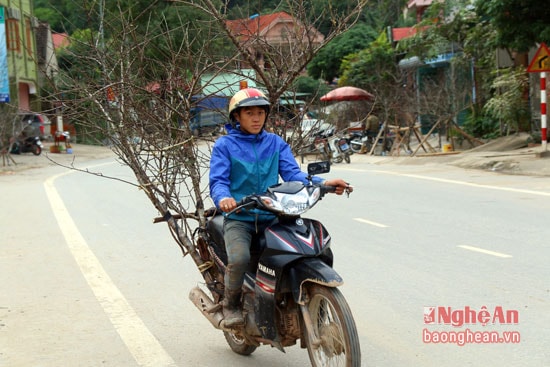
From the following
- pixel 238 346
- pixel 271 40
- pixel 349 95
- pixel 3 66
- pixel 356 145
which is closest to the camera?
pixel 238 346

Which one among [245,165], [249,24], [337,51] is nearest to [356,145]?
[337,51]

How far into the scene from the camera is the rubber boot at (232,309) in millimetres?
4680

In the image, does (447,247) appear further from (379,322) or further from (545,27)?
(545,27)

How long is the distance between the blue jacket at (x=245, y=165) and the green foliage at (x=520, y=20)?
49.7ft

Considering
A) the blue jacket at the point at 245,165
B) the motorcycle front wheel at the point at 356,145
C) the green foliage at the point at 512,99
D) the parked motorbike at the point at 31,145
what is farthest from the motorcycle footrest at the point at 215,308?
the parked motorbike at the point at 31,145

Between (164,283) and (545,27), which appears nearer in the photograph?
(164,283)

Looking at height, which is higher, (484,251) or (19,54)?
(19,54)

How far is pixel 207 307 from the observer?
5.09 meters

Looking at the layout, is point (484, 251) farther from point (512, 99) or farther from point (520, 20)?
point (512, 99)

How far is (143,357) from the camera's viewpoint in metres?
5.25

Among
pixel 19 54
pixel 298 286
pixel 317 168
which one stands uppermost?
pixel 19 54

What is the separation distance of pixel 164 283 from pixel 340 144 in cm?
1799

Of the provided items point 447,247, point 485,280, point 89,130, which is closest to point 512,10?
point 447,247

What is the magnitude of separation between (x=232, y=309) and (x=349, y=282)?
279cm
